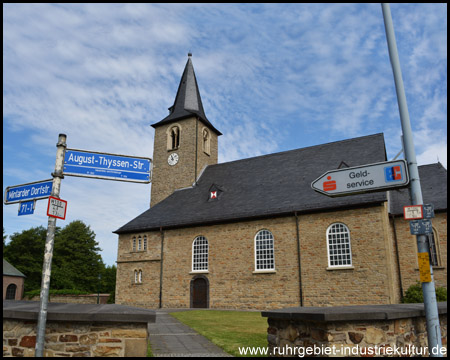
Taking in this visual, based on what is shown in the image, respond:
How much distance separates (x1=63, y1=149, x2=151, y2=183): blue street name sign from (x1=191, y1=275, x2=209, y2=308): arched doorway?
19747 millimetres

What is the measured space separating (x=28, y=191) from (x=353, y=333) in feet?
17.4

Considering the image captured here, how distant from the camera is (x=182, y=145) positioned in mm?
33938

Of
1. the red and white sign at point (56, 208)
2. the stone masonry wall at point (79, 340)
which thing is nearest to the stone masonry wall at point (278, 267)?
the stone masonry wall at point (79, 340)

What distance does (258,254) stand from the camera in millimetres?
23359

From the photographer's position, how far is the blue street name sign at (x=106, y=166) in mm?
5777

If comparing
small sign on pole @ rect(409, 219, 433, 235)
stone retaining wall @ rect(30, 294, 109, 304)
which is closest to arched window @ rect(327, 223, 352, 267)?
small sign on pole @ rect(409, 219, 433, 235)

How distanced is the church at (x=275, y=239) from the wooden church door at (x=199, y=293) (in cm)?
6

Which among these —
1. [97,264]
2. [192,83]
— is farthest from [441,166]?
[97,264]

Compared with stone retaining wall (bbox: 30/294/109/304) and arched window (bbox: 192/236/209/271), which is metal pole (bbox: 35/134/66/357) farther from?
stone retaining wall (bbox: 30/294/109/304)

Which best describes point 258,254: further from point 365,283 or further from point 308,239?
point 365,283

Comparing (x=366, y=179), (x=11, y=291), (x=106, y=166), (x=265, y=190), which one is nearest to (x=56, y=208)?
(x=106, y=166)

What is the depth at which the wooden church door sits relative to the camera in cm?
2459

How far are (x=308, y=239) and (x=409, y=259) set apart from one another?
→ 605cm

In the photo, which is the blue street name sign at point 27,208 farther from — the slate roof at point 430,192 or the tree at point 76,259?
the tree at point 76,259
